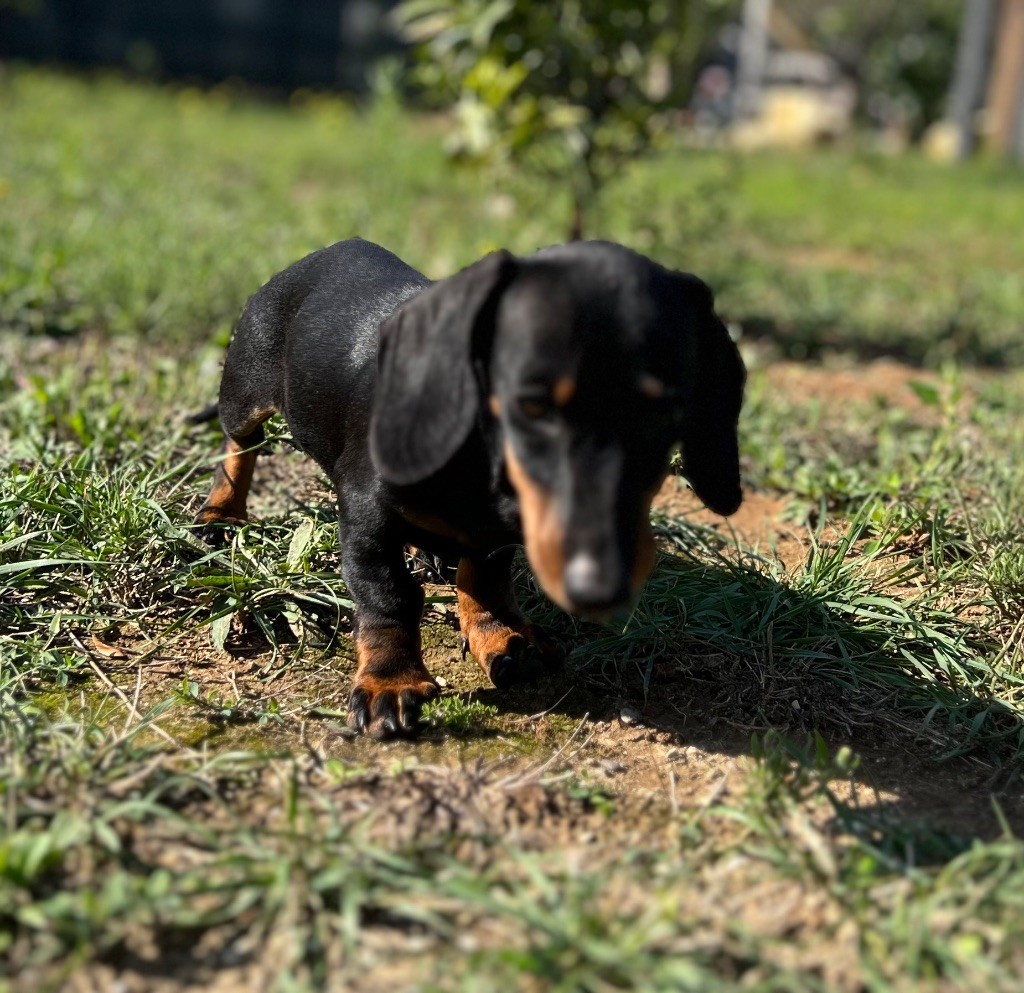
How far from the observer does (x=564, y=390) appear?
7.30 feet

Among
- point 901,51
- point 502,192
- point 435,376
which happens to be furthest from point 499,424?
point 901,51

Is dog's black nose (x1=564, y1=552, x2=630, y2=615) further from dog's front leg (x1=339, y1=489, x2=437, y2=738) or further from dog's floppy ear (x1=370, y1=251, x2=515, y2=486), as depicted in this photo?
dog's front leg (x1=339, y1=489, x2=437, y2=738)

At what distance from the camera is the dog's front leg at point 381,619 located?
9.18 feet

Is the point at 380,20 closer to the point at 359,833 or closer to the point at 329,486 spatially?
the point at 329,486

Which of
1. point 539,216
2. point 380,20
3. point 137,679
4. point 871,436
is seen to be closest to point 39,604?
point 137,679

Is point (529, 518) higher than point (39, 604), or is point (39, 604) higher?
point (529, 518)

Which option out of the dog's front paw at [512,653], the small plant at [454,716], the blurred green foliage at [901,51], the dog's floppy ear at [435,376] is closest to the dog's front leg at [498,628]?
the dog's front paw at [512,653]

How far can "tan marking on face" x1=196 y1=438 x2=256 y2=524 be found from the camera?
3.57 metres

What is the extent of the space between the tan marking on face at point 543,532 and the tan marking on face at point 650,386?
27cm

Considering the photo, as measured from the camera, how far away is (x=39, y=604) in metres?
3.17

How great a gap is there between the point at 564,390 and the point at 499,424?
285 mm

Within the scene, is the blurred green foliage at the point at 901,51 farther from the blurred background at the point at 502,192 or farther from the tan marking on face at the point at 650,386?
the tan marking on face at the point at 650,386

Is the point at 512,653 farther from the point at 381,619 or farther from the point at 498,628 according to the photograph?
the point at 381,619

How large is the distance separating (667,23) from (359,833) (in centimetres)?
531
